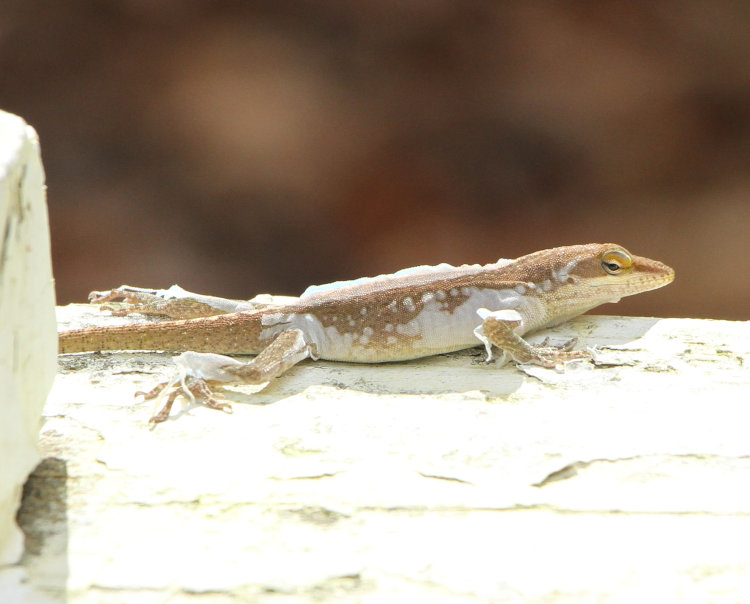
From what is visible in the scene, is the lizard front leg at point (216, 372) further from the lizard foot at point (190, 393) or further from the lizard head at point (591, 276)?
the lizard head at point (591, 276)

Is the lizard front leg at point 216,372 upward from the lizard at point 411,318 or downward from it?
downward

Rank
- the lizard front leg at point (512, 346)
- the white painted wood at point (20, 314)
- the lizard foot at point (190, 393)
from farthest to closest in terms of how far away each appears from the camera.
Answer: the lizard front leg at point (512, 346)
the lizard foot at point (190, 393)
the white painted wood at point (20, 314)

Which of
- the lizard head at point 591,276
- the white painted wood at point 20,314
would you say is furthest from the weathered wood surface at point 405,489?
the lizard head at point 591,276

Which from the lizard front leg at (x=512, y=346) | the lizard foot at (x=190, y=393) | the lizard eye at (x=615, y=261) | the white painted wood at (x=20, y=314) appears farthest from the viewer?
the lizard eye at (x=615, y=261)

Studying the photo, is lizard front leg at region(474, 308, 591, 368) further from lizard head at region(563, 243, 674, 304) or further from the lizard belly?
lizard head at region(563, 243, 674, 304)

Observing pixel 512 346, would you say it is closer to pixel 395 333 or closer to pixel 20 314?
pixel 395 333

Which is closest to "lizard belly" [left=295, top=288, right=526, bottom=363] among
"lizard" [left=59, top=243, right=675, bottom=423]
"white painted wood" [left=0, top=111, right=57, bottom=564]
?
"lizard" [left=59, top=243, right=675, bottom=423]

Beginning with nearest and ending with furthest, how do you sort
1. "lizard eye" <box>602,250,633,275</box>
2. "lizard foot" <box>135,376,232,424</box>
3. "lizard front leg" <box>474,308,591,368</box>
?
"lizard foot" <box>135,376,232,424</box> → "lizard front leg" <box>474,308,591,368</box> → "lizard eye" <box>602,250,633,275</box>
